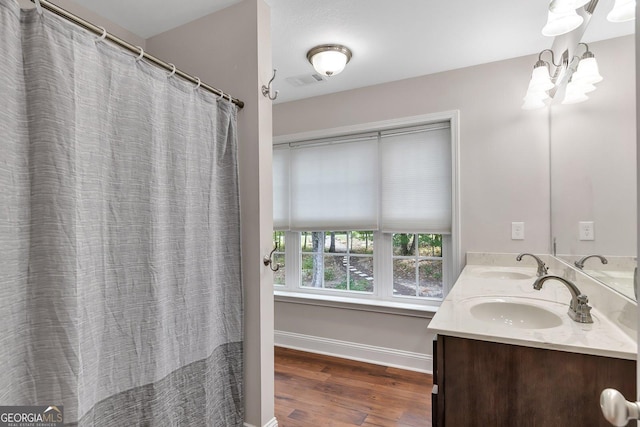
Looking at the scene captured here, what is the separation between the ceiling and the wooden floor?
2221 millimetres

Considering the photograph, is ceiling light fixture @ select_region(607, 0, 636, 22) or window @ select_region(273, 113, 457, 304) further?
window @ select_region(273, 113, 457, 304)

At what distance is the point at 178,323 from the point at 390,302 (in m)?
1.90

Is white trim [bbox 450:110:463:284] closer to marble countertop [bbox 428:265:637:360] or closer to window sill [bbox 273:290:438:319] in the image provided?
window sill [bbox 273:290:438:319]

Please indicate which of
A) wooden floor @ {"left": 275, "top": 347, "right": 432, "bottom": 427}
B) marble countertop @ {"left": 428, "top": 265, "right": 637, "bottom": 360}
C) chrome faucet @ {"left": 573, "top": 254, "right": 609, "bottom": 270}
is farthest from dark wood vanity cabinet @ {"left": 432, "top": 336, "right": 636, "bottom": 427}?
wooden floor @ {"left": 275, "top": 347, "right": 432, "bottom": 427}

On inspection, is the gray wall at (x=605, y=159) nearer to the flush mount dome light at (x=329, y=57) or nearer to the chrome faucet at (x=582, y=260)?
the chrome faucet at (x=582, y=260)

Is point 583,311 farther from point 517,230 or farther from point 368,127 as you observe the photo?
point 368,127

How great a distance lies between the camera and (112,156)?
1156mm

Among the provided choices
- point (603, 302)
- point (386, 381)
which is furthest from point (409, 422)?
point (603, 302)

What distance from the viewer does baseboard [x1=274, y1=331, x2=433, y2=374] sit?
254cm

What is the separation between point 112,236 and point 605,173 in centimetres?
195

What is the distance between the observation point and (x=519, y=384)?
0.98 metres

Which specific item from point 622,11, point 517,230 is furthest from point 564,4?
point 517,230

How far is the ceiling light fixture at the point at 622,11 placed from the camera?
101 centimetres

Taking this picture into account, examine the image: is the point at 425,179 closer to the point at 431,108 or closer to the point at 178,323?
the point at 431,108
